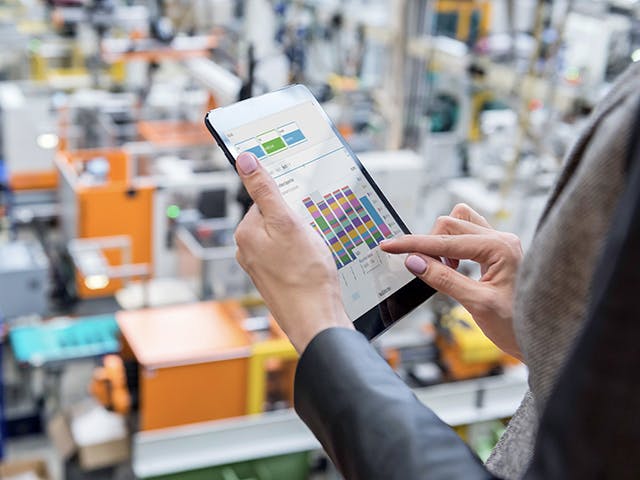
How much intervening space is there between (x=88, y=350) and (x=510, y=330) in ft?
14.5

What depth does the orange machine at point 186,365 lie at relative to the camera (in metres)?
4.73

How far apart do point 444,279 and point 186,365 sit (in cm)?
383

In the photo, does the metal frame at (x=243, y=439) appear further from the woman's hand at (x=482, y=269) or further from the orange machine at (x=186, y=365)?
the woman's hand at (x=482, y=269)

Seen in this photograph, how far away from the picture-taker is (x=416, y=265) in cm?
106

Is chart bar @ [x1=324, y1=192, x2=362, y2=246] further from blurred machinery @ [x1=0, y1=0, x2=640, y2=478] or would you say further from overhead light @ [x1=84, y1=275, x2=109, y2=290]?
overhead light @ [x1=84, y1=275, x2=109, y2=290]

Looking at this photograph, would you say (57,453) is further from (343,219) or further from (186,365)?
(343,219)

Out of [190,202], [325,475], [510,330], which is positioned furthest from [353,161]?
[190,202]

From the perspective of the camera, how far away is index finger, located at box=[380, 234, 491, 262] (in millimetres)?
1069

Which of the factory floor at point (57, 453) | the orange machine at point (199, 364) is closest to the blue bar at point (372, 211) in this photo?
the factory floor at point (57, 453)

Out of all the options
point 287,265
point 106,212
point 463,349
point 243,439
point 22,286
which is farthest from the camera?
point 106,212

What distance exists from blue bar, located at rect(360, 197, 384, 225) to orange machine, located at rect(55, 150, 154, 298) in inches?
256

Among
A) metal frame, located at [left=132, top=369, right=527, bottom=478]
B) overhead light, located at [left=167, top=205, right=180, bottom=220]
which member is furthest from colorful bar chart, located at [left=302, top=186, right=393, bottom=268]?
overhead light, located at [left=167, top=205, right=180, bottom=220]

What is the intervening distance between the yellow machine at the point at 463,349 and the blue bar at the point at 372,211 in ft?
13.6

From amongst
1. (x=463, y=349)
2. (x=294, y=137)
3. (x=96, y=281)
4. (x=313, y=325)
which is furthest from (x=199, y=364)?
(x=313, y=325)
